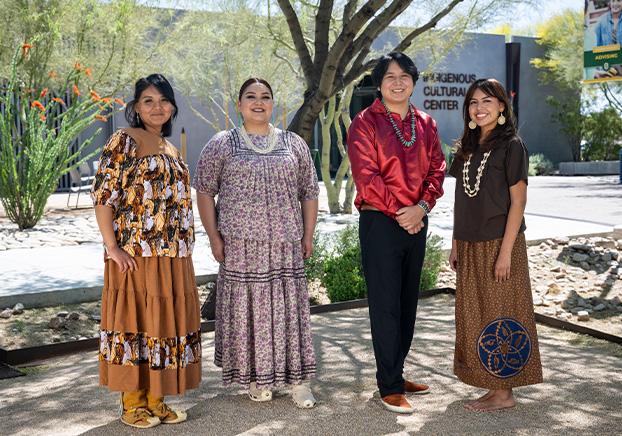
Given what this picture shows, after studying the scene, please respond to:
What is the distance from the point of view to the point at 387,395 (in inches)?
166

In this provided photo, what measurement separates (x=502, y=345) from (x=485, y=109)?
119 cm

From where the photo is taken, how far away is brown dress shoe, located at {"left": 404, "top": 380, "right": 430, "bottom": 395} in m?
4.50

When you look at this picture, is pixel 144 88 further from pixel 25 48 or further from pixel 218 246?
pixel 25 48

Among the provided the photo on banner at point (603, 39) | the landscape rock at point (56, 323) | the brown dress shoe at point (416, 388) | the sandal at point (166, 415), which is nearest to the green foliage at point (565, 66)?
the photo on banner at point (603, 39)

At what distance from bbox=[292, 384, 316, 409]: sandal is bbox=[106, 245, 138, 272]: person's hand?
1094mm

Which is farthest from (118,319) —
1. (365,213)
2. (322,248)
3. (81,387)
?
(322,248)

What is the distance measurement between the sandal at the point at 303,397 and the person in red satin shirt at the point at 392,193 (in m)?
0.37

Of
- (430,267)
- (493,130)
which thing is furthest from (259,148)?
(430,267)

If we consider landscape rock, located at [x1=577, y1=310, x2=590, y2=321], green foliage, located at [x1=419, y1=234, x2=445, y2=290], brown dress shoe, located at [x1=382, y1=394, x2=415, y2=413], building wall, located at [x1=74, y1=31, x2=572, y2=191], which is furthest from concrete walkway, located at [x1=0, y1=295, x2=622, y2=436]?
building wall, located at [x1=74, y1=31, x2=572, y2=191]

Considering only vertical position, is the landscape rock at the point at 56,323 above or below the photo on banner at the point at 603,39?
below

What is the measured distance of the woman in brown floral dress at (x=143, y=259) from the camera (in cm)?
384

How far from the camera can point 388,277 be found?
13.7 feet

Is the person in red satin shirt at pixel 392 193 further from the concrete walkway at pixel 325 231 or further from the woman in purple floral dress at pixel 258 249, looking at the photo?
the concrete walkway at pixel 325 231

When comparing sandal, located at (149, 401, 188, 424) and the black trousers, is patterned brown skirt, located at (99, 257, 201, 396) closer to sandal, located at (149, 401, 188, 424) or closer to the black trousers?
sandal, located at (149, 401, 188, 424)
